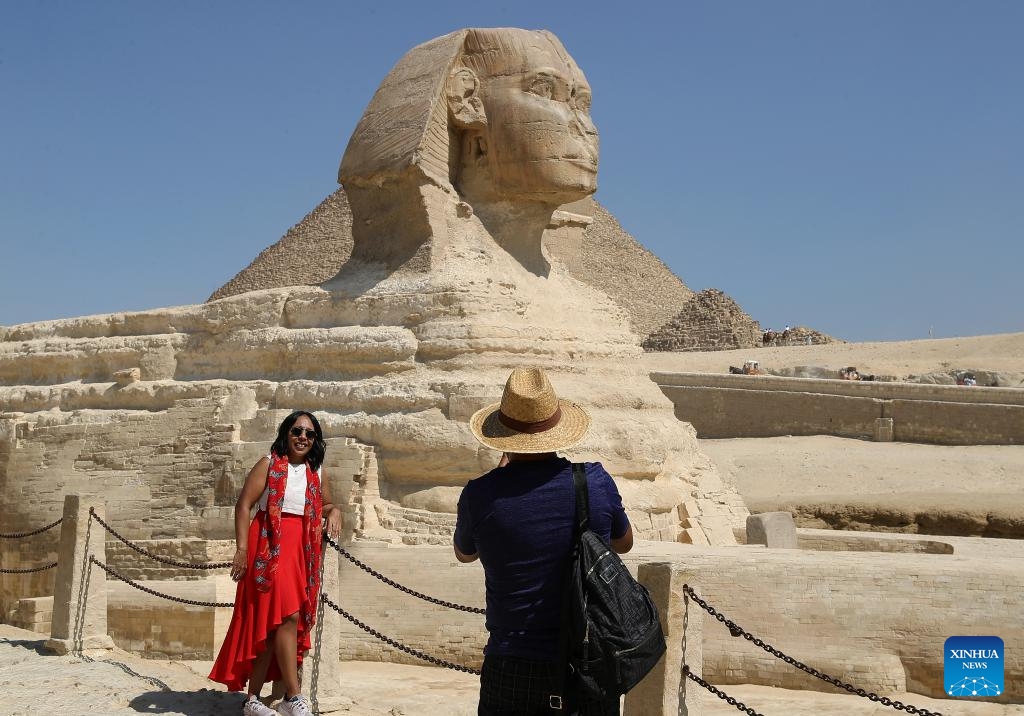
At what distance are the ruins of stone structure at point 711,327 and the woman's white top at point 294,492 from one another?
44.5 m

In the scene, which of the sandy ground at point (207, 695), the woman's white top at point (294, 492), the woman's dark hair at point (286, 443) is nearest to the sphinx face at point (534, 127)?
the sandy ground at point (207, 695)

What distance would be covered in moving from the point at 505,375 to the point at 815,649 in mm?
3158

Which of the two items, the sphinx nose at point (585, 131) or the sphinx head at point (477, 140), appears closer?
the sphinx head at point (477, 140)

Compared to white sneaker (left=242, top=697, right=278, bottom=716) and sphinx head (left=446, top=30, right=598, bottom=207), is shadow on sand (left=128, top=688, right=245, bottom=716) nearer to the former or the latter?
white sneaker (left=242, top=697, right=278, bottom=716)

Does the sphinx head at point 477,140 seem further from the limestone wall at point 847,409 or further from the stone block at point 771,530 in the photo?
the limestone wall at point 847,409

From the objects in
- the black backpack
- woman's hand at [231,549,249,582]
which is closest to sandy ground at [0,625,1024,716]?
woman's hand at [231,549,249,582]

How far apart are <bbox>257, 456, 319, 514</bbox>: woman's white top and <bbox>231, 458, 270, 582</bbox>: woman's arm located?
1.8 inches

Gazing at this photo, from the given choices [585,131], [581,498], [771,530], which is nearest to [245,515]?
[581,498]

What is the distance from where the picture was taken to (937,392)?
2106 cm

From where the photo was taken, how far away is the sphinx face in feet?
30.8

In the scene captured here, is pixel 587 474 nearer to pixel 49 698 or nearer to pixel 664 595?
pixel 664 595

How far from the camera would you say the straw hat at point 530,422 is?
145 inches

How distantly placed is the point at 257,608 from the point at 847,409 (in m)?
18.1

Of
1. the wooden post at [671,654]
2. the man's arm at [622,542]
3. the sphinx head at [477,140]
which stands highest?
the sphinx head at [477,140]
